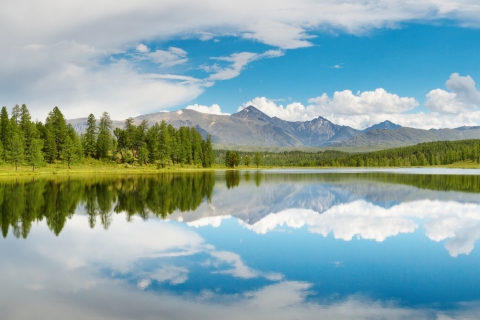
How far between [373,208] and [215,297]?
2654 cm

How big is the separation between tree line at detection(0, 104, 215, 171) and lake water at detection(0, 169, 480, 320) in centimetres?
9794

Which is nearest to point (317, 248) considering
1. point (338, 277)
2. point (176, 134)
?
point (338, 277)

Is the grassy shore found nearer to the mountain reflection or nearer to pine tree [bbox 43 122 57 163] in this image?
pine tree [bbox 43 122 57 163]

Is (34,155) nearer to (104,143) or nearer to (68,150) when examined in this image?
(68,150)

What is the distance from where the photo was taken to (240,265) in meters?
17.6

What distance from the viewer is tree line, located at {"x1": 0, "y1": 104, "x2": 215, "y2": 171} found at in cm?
11819

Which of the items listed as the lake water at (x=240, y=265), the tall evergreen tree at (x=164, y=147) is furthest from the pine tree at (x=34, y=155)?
the lake water at (x=240, y=265)

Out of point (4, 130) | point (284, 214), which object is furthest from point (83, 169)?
point (284, 214)

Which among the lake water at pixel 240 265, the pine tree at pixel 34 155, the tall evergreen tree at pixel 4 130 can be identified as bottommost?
the lake water at pixel 240 265

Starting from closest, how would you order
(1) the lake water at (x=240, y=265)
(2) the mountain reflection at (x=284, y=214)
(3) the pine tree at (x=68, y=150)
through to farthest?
(1) the lake water at (x=240, y=265) → (2) the mountain reflection at (x=284, y=214) → (3) the pine tree at (x=68, y=150)

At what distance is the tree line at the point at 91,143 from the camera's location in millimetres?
118188

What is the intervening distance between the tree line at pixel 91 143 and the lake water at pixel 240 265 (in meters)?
97.9

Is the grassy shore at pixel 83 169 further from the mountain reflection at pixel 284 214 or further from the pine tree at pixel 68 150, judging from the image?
the mountain reflection at pixel 284 214

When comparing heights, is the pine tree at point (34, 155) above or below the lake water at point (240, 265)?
above
